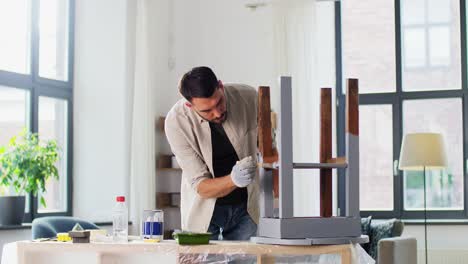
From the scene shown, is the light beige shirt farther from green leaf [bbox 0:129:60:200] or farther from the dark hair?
green leaf [bbox 0:129:60:200]

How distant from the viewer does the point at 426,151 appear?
581 centimetres

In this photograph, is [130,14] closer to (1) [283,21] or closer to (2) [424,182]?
(1) [283,21]

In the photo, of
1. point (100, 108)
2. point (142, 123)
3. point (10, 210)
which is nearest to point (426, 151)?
point (142, 123)

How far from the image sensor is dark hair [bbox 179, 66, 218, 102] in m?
3.13

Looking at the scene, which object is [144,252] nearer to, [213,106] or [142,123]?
[213,106]

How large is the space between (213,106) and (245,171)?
1.08 feet

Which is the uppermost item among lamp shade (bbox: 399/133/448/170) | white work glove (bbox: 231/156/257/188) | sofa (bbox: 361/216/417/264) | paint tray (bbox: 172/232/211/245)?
lamp shade (bbox: 399/133/448/170)

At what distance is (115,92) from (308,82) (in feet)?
5.05

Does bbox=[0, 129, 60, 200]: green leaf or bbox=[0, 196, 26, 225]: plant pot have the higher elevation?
bbox=[0, 129, 60, 200]: green leaf

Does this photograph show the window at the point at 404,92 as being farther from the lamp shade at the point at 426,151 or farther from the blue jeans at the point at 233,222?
the blue jeans at the point at 233,222

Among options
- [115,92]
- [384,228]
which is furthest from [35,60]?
[384,228]

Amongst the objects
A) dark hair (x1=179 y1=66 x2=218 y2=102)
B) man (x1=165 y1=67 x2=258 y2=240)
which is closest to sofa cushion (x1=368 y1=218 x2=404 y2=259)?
man (x1=165 y1=67 x2=258 y2=240)

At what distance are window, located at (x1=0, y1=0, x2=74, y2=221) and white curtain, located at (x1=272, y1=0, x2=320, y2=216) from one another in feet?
5.65

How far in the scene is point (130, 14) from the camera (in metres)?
6.34
